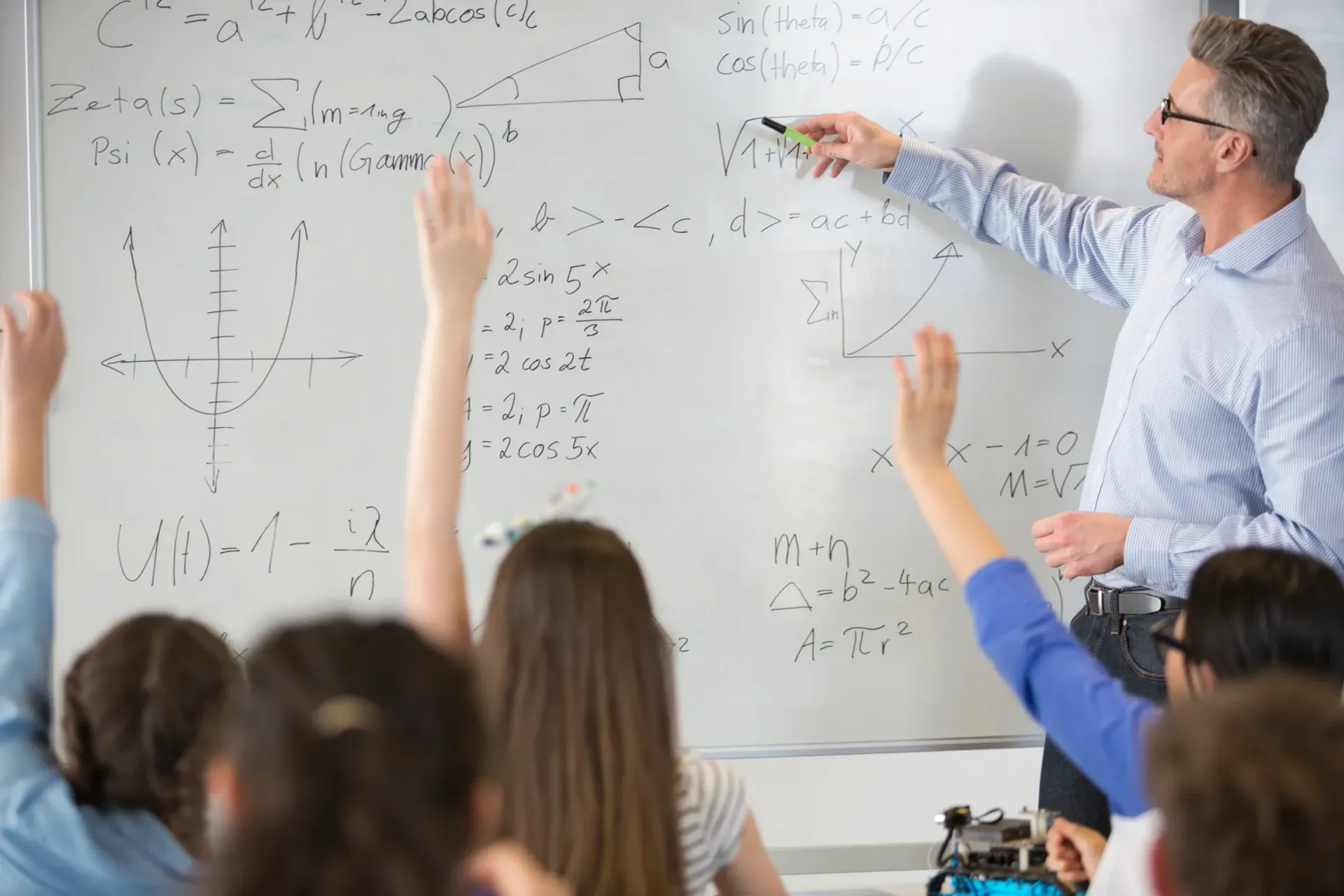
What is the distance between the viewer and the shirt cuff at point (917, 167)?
2547 mm

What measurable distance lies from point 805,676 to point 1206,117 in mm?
1322

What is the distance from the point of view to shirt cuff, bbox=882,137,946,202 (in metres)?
2.55

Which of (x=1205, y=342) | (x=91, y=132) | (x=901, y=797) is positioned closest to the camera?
(x=1205, y=342)

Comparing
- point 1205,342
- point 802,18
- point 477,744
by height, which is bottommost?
point 477,744

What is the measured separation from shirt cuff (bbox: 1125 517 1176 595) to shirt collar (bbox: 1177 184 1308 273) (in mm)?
484

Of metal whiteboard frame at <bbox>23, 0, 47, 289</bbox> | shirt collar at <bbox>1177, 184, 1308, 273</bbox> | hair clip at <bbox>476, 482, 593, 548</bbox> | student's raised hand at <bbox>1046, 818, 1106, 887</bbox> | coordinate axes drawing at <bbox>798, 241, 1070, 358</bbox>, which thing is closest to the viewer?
hair clip at <bbox>476, 482, 593, 548</bbox>

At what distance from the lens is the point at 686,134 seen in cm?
258

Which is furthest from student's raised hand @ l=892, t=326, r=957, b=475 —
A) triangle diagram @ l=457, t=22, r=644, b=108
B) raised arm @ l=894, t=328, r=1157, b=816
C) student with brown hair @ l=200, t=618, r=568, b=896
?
triangle diagram @ l=457, t=22, r=644, b=108

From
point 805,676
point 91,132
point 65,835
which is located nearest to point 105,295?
point 91,132

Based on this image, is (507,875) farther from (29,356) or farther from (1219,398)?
(1219,398)

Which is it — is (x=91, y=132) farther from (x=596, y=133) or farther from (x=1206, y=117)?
(x=1206, y=117)

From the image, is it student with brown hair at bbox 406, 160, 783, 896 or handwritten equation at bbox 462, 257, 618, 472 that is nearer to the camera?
student with brown hair at bbox 406, 160, 783, 896

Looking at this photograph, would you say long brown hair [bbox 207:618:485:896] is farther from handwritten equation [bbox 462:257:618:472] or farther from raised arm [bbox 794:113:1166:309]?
raised arm [bbox 794:113:1166:309]

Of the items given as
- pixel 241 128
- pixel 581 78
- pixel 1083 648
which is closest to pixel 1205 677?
pixel 1083 648
